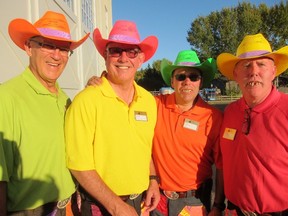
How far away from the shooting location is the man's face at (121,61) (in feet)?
9.00

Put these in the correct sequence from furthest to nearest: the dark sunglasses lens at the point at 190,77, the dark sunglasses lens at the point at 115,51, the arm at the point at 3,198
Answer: the dark sunglasses lens at the point at 190,77, the dark sunglasses lens at the point at 115,51, the arm at the point at 3,198

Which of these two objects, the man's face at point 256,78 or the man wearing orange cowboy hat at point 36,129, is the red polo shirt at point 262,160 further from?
the man wearing orange cowboy hat at point 36,129

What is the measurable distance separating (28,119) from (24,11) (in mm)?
3060

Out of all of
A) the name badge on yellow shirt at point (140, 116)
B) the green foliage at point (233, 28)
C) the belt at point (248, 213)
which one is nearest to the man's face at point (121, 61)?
the name badge on yellow shirt at point (140, 116)

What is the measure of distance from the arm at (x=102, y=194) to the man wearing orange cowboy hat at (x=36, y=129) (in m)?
0.21

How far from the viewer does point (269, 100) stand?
2574 mm

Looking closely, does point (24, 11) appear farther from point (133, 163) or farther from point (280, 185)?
point (280, 185)

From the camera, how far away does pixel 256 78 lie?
8.65ft

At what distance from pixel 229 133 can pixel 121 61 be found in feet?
4.00

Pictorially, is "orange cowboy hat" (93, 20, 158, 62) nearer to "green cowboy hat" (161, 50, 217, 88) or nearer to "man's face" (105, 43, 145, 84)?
"man's face" (105, 43, 145, 84)

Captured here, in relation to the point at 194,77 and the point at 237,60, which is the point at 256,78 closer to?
the point at 237,60

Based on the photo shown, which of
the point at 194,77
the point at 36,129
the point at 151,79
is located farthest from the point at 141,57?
the point at 151,79

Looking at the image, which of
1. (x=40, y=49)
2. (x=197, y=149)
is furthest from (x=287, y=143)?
(x=40, y=49)

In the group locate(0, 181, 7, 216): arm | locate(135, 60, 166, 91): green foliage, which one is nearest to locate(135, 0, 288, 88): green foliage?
locate(135, 60, 166, 91): green foliage
